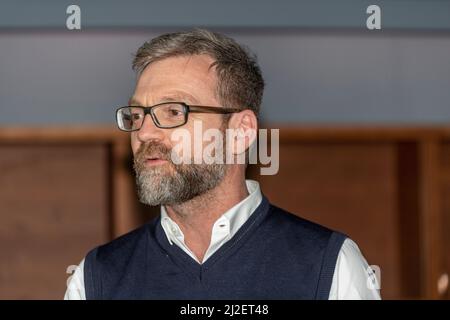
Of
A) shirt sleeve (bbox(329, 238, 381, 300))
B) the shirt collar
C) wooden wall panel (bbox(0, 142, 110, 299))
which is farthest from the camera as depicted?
wooden wall panel (bbox(0, 142, 110, 299))

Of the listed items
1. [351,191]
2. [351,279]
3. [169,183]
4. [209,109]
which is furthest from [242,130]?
[351,191]

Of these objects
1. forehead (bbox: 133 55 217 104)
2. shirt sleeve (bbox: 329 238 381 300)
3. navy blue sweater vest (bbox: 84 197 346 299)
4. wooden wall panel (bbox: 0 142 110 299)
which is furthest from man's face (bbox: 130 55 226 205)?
wooden wall panel (bbox: 0 142 110 299)

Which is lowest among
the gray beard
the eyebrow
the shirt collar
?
the shirt collar

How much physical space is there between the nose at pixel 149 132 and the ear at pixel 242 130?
0.48 ft

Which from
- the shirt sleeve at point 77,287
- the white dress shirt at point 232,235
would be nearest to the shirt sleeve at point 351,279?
the white dress shirt at point 232,235

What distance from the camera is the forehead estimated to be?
1.27 metres

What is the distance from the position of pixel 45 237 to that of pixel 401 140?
108cm

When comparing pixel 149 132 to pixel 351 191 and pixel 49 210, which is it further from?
pixel 351 191

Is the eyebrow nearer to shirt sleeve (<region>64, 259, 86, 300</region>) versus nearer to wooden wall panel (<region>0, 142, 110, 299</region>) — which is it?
shirt sleeve (<region>64, 259, 86, 300</region>)

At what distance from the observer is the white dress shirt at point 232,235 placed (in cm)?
120

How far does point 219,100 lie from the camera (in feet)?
4.34

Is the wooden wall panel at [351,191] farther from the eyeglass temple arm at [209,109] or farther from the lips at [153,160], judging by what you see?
the lips at [153,160]
